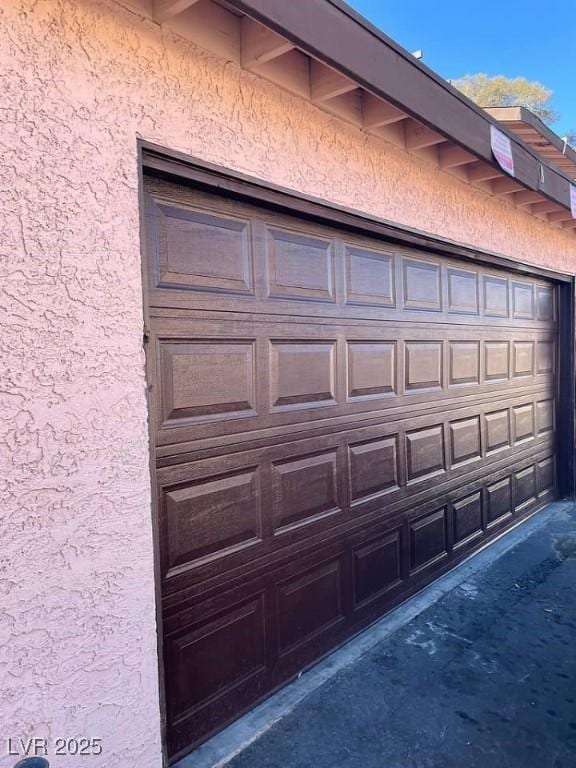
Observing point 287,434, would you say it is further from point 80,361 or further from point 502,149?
point 502,149

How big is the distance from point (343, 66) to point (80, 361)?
186cm

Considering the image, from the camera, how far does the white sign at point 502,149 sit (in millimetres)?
3650

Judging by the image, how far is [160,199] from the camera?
235 cm

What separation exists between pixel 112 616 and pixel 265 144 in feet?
7.59

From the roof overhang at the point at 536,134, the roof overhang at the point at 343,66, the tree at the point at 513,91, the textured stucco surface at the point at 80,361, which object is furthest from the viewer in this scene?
the tree at the point at 513,91

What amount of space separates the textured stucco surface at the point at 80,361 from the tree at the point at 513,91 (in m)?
14.3

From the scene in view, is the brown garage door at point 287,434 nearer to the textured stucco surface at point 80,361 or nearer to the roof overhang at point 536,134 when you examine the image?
the textured stucco surface at point 80,361

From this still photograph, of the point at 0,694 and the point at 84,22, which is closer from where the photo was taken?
the point at 0,694

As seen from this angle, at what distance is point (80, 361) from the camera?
6.40 feet

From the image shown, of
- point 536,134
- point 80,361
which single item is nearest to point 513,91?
point 536,134

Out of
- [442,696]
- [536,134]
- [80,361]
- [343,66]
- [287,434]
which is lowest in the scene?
[442,696]

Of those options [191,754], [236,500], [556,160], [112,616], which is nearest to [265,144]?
[236,500]

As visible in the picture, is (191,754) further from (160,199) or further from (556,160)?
(556,160)

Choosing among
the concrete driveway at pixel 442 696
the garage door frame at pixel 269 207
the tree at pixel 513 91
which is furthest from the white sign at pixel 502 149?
the tree at pixel 513 91
